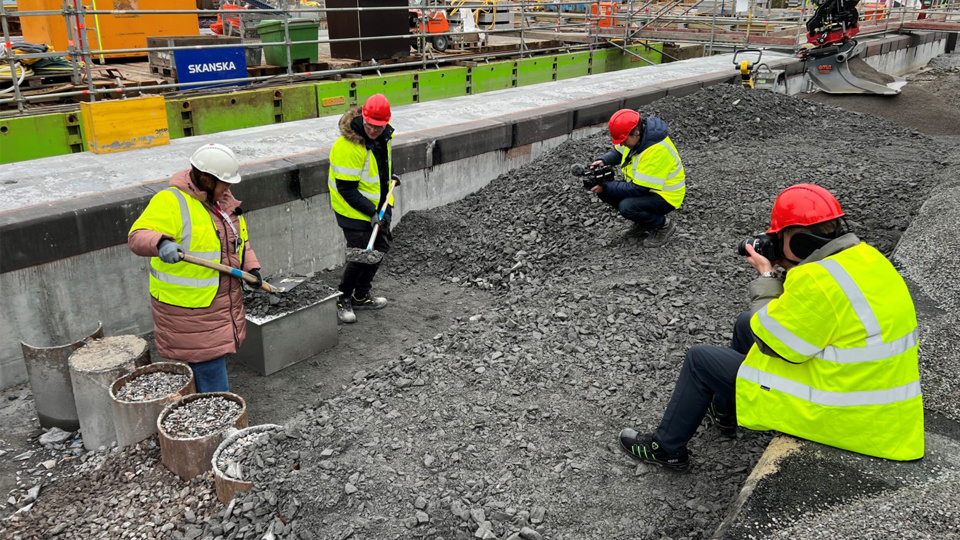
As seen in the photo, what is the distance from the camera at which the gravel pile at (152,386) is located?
4.53 m

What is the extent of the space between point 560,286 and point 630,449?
2695 millimetres

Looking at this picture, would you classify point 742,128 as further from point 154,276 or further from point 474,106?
point 154,276

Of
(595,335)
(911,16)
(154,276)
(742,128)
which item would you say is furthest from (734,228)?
(911,16)

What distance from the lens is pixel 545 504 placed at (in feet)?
11.5

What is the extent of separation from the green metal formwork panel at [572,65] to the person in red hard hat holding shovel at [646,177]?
8.88 m

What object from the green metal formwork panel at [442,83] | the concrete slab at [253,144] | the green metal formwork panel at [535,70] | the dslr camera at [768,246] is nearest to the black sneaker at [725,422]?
the dslr camera at [768,246]

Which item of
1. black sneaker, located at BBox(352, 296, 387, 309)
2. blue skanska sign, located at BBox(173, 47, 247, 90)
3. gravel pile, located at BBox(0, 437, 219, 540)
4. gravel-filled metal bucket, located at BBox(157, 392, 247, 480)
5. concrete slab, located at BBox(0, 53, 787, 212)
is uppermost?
blue skanska sign, located at BBox(173, 47, 247, 90)

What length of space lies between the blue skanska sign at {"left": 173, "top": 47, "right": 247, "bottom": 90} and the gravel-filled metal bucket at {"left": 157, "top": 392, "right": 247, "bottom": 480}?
20.6 ft

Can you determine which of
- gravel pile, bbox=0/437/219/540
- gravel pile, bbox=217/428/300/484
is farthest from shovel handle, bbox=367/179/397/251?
gravel pile, bbox=0/437/219/540

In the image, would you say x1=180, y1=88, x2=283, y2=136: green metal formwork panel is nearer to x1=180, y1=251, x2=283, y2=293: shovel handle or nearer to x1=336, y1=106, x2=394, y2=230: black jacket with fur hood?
x1=336, y1=106, x2=394, y2=230: black jacket with fur hood

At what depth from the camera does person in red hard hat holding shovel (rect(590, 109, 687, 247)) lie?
6469mm

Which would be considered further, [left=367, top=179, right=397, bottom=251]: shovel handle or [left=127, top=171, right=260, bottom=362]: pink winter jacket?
[left=367, top=179, right=397, bottom=251]: shovel handle

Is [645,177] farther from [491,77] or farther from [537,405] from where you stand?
[491,77]

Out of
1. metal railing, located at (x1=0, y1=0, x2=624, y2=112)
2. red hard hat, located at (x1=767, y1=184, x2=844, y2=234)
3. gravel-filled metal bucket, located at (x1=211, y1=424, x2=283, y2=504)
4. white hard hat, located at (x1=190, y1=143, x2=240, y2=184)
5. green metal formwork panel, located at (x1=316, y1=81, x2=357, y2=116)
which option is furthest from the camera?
green metal formwork panel, located at (x1=316, y1=81, x2=357, y2=116)
